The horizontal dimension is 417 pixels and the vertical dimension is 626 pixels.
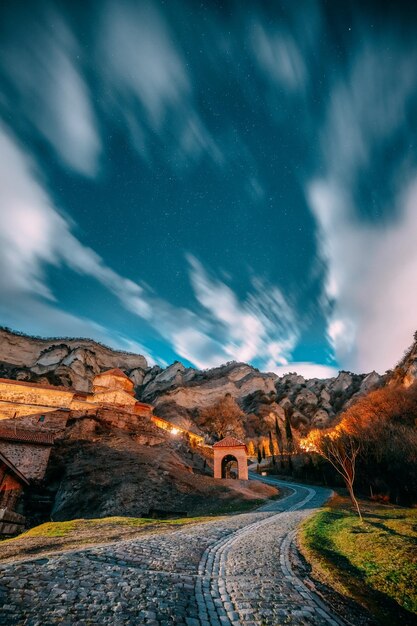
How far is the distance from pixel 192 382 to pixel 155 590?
86.1 metres

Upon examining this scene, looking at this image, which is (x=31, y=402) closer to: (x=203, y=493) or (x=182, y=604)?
(x=203, y=493)

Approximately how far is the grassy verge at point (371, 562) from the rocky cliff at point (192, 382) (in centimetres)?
5456

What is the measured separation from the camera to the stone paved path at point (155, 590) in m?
4.70

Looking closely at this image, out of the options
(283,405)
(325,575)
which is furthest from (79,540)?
(283,405)

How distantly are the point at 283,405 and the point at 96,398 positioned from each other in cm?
6179

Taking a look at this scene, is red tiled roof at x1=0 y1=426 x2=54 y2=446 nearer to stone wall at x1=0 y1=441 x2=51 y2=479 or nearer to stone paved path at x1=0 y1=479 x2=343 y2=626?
stone wall at x1=0 y1=441 x2=51 y2=479

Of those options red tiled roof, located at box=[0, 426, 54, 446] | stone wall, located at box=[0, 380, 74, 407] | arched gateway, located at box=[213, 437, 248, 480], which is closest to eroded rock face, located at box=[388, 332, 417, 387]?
arched gateway, located at box=[213, 437, 248, 480]

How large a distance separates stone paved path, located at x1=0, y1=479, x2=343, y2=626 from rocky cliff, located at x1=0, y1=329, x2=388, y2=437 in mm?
58116

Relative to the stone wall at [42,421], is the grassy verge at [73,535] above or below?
below

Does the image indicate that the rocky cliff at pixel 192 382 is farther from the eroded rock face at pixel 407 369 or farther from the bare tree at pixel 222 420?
the eroded rock face at pixel 407 369

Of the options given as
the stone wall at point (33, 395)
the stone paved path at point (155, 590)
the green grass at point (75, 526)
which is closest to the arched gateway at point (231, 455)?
the green grass at point (75, 526)

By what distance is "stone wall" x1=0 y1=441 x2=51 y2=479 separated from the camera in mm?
26562

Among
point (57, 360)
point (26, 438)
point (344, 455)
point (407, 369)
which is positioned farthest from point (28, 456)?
point (57, 360)

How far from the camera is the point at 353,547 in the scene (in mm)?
10141
